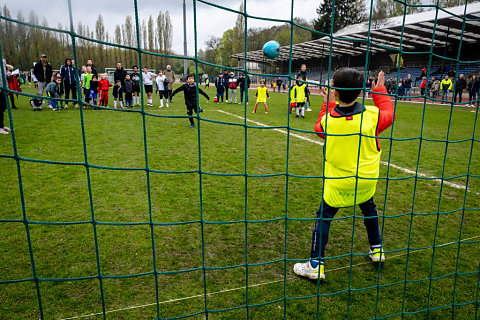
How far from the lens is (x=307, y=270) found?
250cm

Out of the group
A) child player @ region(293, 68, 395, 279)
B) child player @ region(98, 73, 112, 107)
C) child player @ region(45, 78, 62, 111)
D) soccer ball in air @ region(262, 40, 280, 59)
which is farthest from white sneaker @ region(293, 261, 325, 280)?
child player @ region(98, 73, 112, 107)

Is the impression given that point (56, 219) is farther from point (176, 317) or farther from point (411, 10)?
point (411, 10)

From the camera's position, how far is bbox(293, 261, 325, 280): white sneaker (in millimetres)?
2465

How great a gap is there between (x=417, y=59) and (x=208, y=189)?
33.2 m

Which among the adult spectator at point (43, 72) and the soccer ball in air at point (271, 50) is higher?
the soccer ball in air at point (271, 50)

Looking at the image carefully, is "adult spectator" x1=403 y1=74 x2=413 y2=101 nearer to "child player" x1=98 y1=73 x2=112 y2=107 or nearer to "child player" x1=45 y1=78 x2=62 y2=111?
"child player" x1=98 y1=73 x2=112 y2=107

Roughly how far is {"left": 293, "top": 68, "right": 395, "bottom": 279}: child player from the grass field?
0.52 feet

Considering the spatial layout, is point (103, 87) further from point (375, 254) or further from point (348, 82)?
point (375, 254)

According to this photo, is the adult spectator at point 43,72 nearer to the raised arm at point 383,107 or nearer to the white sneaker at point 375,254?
the raised arm at point 383,107

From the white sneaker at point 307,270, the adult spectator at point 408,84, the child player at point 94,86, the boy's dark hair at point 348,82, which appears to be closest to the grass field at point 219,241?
the white sneaker at point 307,270

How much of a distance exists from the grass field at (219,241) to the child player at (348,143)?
0.52 feet

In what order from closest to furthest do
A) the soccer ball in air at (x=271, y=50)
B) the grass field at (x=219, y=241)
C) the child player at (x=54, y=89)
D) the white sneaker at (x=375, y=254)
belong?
1. the grass field at (x=219, y=241)
2. the white sneaker at (x=375, y=254)
3. the soccer ball in air at (x=271, y=50)
4. the child player at (x=54, y=89)

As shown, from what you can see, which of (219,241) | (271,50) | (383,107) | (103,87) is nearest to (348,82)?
(383,107)

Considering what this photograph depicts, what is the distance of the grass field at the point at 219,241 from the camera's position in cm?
215
